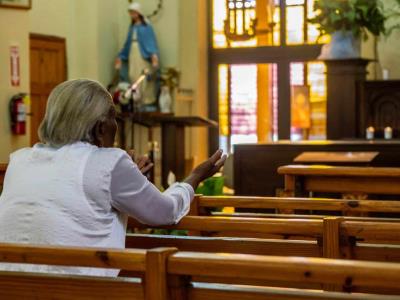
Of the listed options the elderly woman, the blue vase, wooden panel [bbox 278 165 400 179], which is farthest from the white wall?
the elderly woman

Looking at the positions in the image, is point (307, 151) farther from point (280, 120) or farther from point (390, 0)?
point (280, 120)

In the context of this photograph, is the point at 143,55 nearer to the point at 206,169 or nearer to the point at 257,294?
the point at 206,169

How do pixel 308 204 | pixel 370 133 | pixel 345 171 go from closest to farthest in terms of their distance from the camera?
pixel 308 204, pixel 345 171, pixel 370 133

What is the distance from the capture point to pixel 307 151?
6.76m

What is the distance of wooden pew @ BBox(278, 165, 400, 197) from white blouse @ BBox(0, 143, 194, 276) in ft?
5.94

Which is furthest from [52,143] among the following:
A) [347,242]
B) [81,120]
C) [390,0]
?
[390,0]

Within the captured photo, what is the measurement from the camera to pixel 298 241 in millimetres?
2473

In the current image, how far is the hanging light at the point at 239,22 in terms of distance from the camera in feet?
30.3

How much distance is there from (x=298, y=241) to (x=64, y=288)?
0.77 metres

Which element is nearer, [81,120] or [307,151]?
[81,120]

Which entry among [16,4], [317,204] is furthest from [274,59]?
[317,204]

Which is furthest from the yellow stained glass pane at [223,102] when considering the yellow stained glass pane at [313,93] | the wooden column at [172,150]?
the wooden column at [172,150]

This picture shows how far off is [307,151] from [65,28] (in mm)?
5340

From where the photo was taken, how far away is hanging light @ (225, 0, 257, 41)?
364 inches
